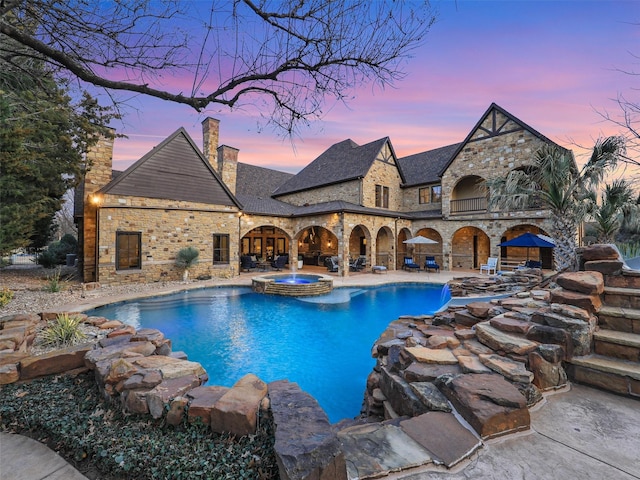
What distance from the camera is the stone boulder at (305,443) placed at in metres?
1.46

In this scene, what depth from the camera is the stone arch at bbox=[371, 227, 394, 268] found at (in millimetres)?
18875

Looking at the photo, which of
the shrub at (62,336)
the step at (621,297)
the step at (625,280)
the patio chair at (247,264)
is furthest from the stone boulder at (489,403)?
the patio chair at (247,264)

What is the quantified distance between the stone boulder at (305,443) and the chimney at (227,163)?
19.4 meters

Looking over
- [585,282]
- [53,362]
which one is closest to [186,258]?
[53,362]

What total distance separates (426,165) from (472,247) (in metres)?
7.51

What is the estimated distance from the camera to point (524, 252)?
57.5 feet

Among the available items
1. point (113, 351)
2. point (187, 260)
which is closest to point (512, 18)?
point (113, 351)

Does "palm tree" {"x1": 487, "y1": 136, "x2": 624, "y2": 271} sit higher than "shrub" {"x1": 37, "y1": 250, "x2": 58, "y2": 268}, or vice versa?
"palm tree" {"x1": 487, "y1": 136, "x2": 624, "y2": 271}

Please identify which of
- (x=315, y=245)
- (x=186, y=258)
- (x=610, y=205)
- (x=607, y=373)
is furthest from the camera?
(x=315, y=245)

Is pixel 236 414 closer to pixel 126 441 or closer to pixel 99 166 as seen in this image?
pixel 126 441

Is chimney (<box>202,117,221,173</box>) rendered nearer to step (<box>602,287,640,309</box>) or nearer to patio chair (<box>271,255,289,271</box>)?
patio chair (<box>271,255,289,271</box>)

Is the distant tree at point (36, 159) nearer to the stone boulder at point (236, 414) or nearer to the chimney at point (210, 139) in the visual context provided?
the stone boulder at point (236, 414)

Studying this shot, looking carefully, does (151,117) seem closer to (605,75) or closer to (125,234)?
(605,75)

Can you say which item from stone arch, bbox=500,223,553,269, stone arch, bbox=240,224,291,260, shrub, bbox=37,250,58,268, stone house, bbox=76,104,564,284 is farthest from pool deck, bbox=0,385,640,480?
shrub, bbox=37,250,58,268
